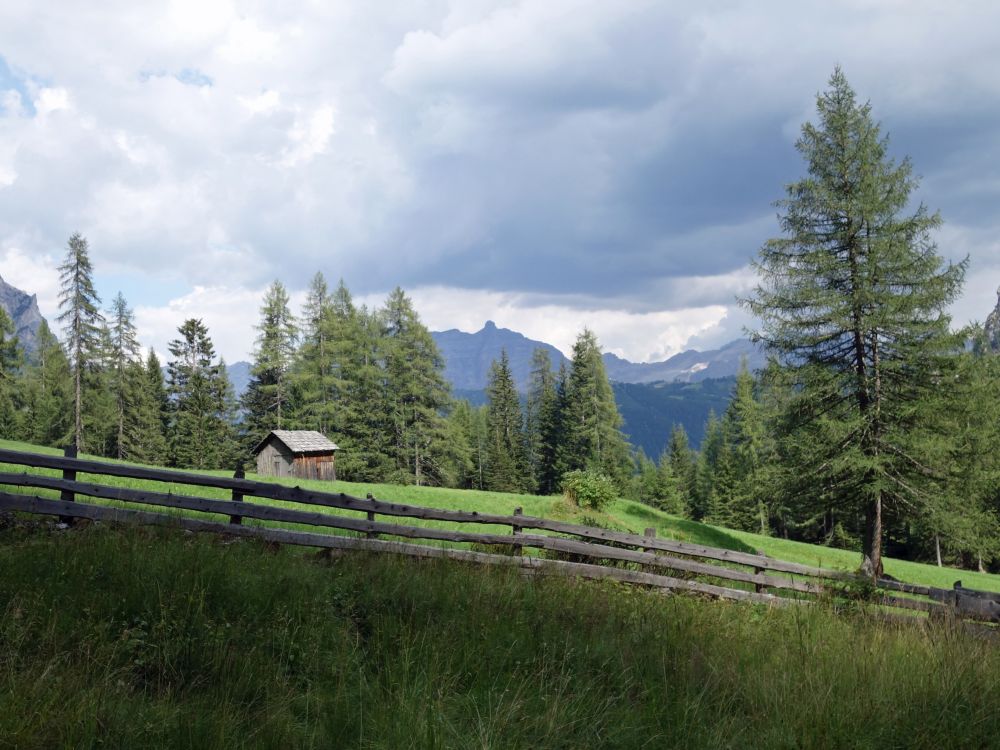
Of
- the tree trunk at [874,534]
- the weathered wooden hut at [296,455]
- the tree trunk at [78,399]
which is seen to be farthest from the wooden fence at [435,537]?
the tree trunk at [78,399]

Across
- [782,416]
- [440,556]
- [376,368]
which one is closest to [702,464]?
[376,368]

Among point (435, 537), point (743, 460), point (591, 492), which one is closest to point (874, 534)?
point (591, 492)

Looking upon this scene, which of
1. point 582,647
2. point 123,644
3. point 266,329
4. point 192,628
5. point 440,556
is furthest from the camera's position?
point 266,329

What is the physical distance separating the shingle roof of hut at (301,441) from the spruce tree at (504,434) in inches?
1073

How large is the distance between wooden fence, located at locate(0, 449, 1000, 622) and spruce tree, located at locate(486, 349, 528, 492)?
51.8 metres

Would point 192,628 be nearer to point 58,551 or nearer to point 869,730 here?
point 58,551

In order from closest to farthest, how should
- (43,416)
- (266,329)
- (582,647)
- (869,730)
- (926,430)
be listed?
(869,730), (582,647), (926,430), (266,329), (43,416)

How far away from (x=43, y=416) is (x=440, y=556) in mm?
68525

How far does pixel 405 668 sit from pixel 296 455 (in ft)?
117

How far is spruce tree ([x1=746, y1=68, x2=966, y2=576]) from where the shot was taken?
18.2 m

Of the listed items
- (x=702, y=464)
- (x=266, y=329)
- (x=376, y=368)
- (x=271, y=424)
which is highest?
(x=266, y=329)

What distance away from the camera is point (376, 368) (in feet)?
162

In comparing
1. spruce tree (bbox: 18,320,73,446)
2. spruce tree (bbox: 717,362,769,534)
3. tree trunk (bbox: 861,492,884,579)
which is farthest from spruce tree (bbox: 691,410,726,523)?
spruce tree (bbox: 18,320,73,446)

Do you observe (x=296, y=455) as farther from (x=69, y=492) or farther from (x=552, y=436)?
(x=552, y=436)
